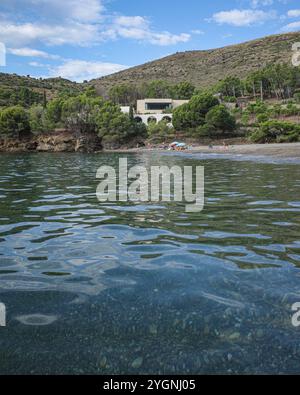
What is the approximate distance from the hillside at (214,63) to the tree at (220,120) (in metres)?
66.1

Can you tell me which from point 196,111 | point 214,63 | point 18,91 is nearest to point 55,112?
point 196,111

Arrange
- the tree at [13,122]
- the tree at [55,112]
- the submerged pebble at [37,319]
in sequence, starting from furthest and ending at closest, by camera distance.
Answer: the tree at [55,112], the tree at [13,122], the submerged pebble at [37,319]

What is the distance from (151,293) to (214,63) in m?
168

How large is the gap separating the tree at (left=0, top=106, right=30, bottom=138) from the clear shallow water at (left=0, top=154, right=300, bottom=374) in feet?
190

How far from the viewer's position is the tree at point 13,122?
202ft

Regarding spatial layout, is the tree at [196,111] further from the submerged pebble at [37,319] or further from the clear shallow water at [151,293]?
the submerged pebble at [37,319]

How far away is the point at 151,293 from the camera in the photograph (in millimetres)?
4562

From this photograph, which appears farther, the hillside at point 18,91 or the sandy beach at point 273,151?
the hillside at point 18,91

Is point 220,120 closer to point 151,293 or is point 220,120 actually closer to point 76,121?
point 76,121

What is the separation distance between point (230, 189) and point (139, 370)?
37.8ft

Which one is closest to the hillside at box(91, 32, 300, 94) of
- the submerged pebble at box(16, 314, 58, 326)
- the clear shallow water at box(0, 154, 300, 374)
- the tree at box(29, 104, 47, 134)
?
the tree at box(29, 104, 47, 134)

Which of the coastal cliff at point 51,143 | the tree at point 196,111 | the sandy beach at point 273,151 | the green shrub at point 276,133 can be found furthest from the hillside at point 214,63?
the sandy beach at point 273,151

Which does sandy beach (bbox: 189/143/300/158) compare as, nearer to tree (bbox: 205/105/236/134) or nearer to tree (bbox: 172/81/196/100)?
tree (bbox: 205/105/236/134)
